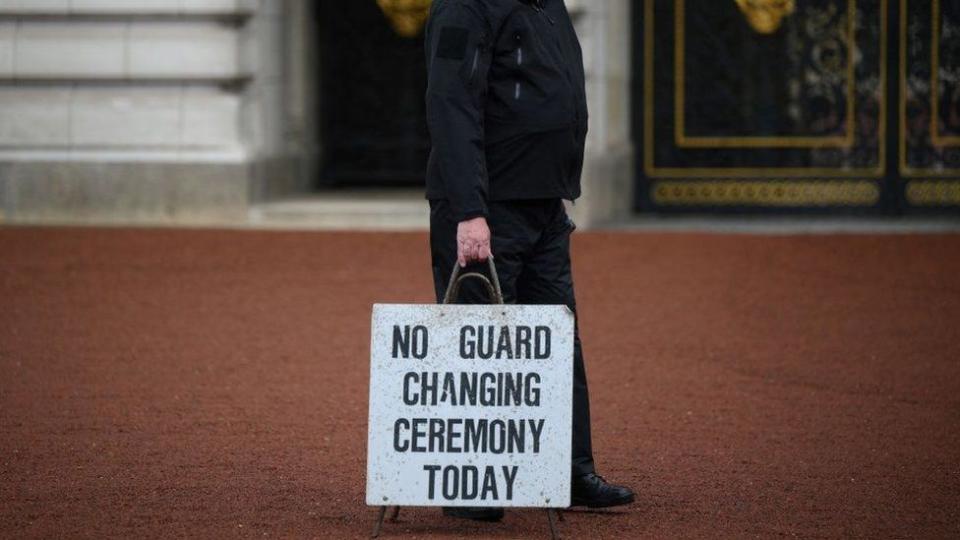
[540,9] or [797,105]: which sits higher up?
[797,105]

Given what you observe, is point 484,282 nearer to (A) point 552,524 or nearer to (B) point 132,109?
(A) point 552,524

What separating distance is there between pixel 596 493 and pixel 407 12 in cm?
1183

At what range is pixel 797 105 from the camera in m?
17.6

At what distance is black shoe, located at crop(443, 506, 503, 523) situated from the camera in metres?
6.35

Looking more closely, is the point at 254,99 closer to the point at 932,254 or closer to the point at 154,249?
the point at 154,249

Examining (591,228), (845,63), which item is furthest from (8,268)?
(845,63)

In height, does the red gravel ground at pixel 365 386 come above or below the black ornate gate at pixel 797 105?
below

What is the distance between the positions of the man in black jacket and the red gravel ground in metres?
0.64

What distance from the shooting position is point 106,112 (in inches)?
664

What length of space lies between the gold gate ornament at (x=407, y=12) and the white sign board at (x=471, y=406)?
11988 millimetres

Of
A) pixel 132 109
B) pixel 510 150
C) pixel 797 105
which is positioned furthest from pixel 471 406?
A: pixel 797 105

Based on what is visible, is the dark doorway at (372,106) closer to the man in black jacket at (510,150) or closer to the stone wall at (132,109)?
the stone wall at (132,109)

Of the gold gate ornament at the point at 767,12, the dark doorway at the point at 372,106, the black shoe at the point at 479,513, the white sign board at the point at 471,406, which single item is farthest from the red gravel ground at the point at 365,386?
the dark doorway at the point at 372,106

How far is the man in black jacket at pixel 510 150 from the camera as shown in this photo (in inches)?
242
